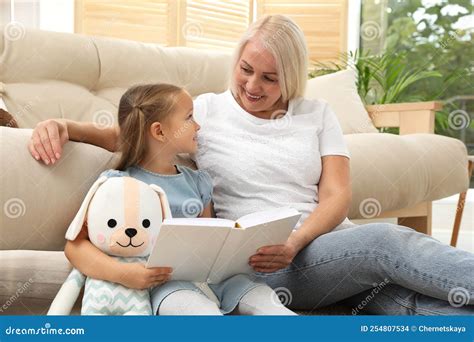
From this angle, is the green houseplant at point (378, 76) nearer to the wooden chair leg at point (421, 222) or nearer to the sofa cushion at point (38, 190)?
the wooden chair leg at point (421, 222)

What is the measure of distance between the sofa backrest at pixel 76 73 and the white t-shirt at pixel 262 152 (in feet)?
1.93

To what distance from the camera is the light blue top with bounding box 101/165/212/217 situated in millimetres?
1161

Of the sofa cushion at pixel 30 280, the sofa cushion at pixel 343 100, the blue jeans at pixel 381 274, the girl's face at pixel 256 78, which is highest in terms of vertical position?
the girl's face at pixel 256 78

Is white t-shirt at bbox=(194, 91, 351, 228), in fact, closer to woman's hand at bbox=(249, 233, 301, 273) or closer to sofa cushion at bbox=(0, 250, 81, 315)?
woman's hand at bbox=(249, 233, 301, 273)

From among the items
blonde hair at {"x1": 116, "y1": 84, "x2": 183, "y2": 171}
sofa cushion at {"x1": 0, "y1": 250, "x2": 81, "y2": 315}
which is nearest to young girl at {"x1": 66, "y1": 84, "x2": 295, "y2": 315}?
blonde hair at {"x1": 116, "y1": 84, "x2": 183, "y2": 171}

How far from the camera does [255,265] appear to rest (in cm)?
111

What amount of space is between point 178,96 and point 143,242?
0.89 ft

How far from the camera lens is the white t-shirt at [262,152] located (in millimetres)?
1248

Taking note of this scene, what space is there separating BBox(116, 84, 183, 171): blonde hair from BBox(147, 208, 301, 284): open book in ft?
0.70

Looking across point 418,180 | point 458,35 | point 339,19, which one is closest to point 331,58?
point 339,19

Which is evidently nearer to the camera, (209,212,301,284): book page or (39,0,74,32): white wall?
(209,212,301,284): book page

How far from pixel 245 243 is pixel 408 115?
1417 millimetres

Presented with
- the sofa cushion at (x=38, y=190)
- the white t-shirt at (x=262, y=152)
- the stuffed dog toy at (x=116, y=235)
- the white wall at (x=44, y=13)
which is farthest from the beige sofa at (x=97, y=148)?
the white wall at (x=44, y=13)

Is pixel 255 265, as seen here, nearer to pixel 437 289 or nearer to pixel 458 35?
pixel 437 289
